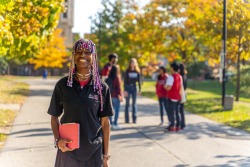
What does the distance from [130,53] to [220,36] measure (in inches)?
428

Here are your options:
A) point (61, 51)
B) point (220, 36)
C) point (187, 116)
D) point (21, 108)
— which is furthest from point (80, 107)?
point (61, 51)

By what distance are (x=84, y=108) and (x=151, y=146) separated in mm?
4323

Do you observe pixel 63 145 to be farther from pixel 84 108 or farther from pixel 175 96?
pixel 175 96

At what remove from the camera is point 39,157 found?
19.2 ft

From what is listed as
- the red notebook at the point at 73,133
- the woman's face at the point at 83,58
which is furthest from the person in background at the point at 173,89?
the red notebook at the point at 73,133

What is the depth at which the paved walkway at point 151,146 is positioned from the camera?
5715 mm

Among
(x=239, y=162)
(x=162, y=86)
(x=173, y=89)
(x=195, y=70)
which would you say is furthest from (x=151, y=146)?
→ (x=195, y=70)

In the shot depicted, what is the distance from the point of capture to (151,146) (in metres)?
6.90

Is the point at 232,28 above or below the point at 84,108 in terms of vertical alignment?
above

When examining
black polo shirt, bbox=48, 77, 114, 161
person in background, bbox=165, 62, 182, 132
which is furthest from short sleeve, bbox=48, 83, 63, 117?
person in background, bbox=165, 62, 182, 132

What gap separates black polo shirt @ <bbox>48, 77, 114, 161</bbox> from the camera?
111 inches

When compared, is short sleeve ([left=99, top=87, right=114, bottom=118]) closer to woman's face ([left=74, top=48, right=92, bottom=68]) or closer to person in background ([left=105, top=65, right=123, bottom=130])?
woman's face ([left=74, top=48, right=92, bottom=68])

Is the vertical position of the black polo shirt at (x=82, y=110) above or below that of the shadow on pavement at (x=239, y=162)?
above

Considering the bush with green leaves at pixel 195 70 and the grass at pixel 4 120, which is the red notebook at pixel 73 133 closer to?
the grass at pixel 4 120
